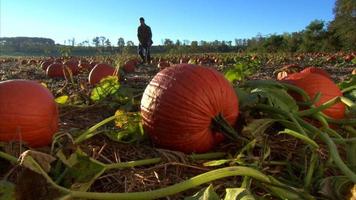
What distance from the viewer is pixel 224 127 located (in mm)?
2314

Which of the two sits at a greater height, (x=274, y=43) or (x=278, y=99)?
(x=278, y=99)

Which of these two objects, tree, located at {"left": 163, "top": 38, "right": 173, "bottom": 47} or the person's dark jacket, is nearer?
the person's dark jacket

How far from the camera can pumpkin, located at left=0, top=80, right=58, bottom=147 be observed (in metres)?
2.26

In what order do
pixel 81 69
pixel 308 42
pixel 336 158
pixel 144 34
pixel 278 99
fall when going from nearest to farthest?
1. pixel 336 158
2. pixel 278 99
3. pixel 81 69
4. pixel 144 34
5. pixel 308 42

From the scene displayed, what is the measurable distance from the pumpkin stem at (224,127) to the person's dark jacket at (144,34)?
46.6ft

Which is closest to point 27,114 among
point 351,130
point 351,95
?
point 351,130

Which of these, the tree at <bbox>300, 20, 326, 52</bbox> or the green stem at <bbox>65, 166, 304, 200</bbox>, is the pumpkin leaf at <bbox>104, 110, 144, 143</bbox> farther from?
the tree at <bbox>300, 20, 326, 52</bbox>

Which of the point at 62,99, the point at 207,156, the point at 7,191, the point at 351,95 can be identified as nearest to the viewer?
the point at 7,191

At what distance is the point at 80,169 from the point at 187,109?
2.10ft

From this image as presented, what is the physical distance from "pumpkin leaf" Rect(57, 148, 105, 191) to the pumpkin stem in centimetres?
68

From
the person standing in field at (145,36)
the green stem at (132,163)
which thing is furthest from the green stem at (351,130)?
the person standing in field at (145,36)

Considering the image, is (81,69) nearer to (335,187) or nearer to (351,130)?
(351,130)

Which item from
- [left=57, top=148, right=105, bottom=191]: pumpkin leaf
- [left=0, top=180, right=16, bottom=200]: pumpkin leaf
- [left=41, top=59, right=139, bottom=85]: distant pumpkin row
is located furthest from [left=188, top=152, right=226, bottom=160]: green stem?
[left=41, top=59, right=139, bottom=85]: distant pumpkin row

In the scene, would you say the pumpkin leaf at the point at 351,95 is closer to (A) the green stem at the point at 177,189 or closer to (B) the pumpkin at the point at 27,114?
(A) the green stem at the point at 177,189
